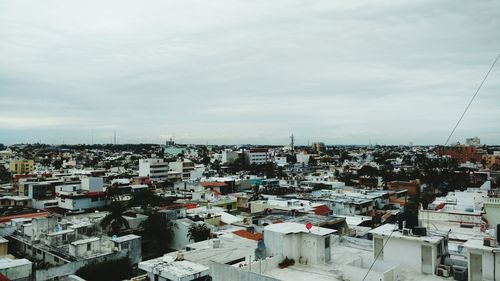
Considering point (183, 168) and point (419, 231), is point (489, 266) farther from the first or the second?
point (183, 168)

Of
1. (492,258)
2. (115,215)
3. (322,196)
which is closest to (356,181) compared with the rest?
(322,196)

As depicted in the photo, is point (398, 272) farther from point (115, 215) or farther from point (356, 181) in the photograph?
point (356, 181)

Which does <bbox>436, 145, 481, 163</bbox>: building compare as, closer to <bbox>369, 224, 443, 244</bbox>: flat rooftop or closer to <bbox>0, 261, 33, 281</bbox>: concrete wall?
<bbox>369, 224, 443, 244</bbox>: flat rooftop

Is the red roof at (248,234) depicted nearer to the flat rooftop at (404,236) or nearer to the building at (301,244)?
the building at (301,244)

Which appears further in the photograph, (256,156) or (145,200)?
(256,156)

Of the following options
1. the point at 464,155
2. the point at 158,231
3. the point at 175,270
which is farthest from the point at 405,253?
the point at 464,155

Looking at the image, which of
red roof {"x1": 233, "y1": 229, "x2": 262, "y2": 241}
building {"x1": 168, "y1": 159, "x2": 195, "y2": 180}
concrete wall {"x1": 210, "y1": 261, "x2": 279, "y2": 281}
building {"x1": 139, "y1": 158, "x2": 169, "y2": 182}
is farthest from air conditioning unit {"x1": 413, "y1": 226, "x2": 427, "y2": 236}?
building {"x1": 168, "y1": 159, "x2": 195, "y2": 180}
